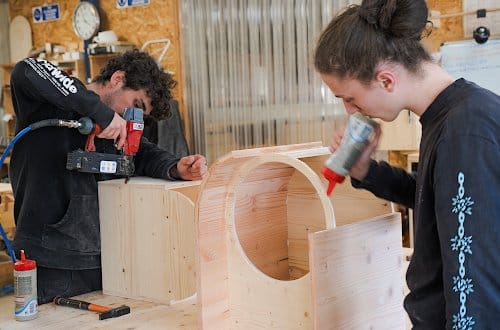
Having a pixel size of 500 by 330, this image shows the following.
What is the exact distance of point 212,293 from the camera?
166 centimetres

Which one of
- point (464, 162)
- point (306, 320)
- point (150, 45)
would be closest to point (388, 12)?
point (464, 162)

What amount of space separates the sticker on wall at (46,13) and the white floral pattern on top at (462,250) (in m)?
6.38

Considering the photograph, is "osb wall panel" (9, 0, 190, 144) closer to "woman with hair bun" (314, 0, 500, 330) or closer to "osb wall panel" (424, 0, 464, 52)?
"osb wall panel" (424, 0, 464, 52)

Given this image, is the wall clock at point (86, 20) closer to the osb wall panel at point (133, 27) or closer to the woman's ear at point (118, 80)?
the osb wall panel at point (133, 27)

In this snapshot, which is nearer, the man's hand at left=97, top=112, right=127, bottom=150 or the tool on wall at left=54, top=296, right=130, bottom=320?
the tool on wall at left=54, top=296, right=130, bottom=320

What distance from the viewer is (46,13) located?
6.84m

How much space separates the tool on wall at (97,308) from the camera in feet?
6.10

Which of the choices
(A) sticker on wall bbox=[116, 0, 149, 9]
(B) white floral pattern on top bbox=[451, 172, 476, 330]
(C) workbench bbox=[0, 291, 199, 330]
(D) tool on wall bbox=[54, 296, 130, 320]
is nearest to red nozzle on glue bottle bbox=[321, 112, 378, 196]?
(B) white floral pattern on top bbox=[451, 172, 476, 330]

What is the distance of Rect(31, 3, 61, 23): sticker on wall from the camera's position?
6.75m

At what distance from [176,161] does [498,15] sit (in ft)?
9.78

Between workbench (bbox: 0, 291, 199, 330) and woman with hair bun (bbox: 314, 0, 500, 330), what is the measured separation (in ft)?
2.59

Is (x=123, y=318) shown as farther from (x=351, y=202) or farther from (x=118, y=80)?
(x=118, y=80)

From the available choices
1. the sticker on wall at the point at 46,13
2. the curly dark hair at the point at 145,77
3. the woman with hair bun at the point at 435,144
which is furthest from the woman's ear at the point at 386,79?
the sticker on wall at the point at 46,13

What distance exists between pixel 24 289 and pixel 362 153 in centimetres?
110
